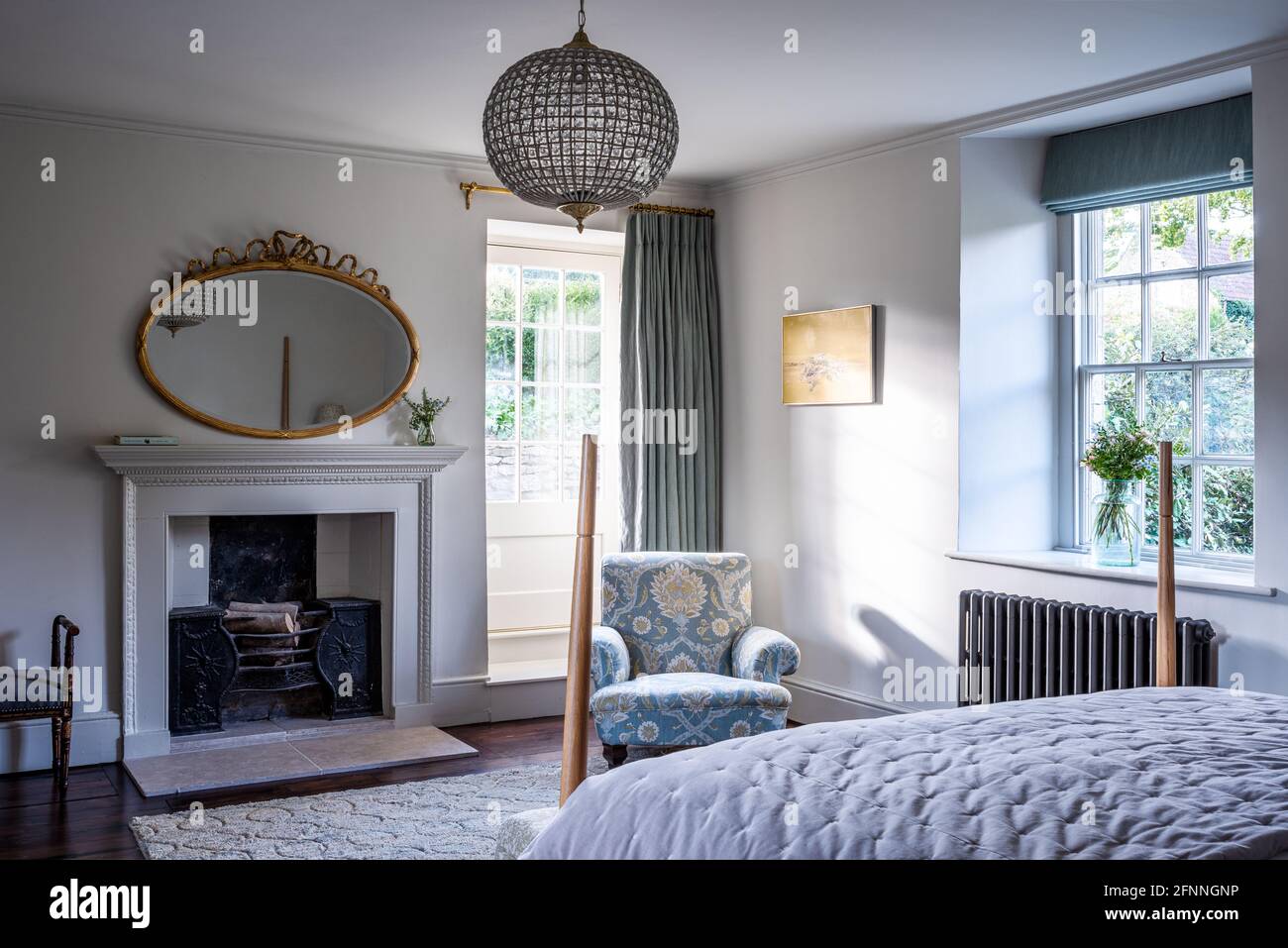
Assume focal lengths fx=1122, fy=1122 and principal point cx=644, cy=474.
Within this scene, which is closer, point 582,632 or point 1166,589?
point 582,632

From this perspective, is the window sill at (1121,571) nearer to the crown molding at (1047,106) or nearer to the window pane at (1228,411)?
the window pane at (1228,411)

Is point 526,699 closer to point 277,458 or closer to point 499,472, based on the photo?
point 499,472

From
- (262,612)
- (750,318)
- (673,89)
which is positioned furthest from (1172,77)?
(262,612)

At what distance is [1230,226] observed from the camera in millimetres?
4152

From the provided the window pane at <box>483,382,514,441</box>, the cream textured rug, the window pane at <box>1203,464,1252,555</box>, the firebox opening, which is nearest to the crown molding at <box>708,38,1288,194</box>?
the window pane at <box>1203,464,1252,555</box>

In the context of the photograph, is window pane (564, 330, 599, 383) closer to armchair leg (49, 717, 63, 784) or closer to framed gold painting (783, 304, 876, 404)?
framed gold painting (783, 304, 876, 404)

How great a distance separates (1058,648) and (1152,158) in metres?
1.90

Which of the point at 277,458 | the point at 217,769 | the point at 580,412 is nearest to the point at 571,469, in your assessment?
the point at 580,412

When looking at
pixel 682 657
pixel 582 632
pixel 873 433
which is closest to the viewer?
pixel 582 632

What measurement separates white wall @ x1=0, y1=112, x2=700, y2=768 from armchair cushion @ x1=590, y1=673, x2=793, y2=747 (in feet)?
6.00

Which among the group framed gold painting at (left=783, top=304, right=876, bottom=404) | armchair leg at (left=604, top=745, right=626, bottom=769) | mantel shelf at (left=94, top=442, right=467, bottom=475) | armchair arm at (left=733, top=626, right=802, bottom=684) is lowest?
armchair leg at (left=604, top=745, right=626, bottom=769)

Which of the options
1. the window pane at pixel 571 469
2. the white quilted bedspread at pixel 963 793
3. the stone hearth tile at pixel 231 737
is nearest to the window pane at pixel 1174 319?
the white quilted bedspread at pixel 963 793

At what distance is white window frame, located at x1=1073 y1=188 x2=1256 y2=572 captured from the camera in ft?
13.7

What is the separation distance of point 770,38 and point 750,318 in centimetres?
216
